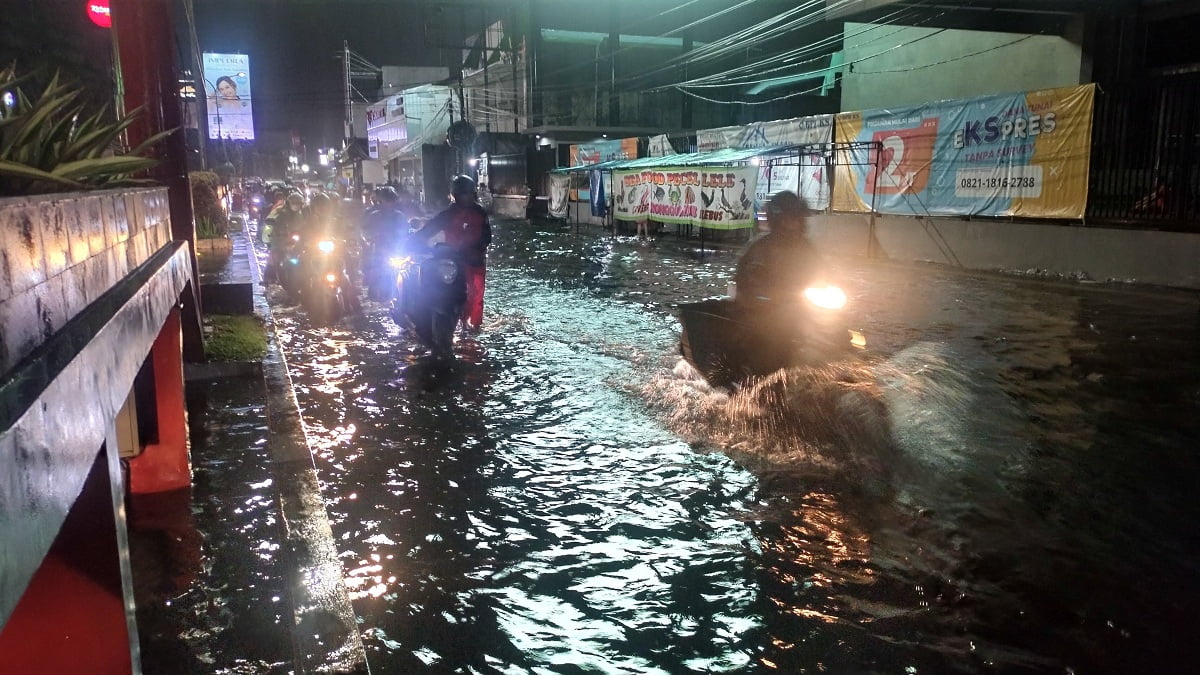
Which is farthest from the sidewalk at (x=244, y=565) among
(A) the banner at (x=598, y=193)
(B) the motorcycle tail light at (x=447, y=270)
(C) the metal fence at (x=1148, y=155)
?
(A) the banner at (x=598, y=193)

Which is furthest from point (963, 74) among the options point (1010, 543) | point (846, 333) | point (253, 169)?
point (253, 169)

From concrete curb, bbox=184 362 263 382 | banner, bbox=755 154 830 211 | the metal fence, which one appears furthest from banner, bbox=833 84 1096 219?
concrete curb, bbox=184 362 263 382

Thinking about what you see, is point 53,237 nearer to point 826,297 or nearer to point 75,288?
point 75,288

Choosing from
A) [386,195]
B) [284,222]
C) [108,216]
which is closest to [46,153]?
[108,216]

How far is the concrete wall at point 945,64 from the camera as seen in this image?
63.9ft

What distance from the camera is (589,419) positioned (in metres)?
6.87

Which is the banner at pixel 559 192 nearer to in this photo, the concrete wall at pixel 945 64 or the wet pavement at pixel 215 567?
the concrete wall at pixel 945 64

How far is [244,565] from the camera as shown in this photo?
4.00 meters

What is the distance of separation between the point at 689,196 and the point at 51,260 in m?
19.4

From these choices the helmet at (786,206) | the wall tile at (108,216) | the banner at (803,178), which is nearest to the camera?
the wall tile at (108,216)

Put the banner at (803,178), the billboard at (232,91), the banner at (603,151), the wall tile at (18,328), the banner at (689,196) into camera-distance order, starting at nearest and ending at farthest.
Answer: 1. the wall tile at (18,328)
2. the banner at (689,196)
3. the banner at (803,178)
4. the banner at (603,151)
5. the billboard at (232,91)

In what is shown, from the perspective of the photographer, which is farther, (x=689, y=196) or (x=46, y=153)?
(x=689, y=196)

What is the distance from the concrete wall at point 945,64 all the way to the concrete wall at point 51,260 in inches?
807

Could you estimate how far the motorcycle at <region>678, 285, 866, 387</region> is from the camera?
6.40 m
